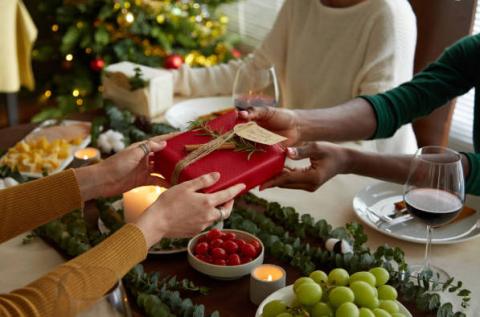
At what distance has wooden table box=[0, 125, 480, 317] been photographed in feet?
3.60

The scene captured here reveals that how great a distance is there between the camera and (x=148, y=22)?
10.3 ft

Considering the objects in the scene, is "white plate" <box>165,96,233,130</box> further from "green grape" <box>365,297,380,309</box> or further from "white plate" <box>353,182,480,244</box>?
"green grape" <box>365,297,380,309</box>

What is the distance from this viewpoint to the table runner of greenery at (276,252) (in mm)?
1059

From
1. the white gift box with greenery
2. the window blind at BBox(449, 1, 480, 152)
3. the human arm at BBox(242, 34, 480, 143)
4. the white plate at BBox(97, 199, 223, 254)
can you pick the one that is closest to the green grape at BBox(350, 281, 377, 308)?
the white plate at BBox(97, 199, 223, 254)

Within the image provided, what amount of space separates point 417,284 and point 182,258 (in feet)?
1.58

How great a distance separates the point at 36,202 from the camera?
1.17 metres

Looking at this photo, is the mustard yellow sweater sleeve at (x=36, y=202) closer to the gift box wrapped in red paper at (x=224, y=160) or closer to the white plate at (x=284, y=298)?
the gift box wrapped in red paper at (x=224, y=160)

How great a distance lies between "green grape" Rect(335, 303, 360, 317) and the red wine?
14.1 inches

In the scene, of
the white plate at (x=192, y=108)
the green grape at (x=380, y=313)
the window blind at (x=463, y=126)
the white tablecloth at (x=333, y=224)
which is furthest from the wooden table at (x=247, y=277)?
the window blind at (x=463, y=126)

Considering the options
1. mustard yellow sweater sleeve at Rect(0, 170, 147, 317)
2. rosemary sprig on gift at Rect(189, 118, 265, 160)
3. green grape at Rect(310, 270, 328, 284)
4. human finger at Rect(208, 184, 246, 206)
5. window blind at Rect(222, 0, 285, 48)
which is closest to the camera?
mustard yellow sweater sleeve at Rect(0, 170, 147, 317)

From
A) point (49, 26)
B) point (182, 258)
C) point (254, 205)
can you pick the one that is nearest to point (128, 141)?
point (254, 205)

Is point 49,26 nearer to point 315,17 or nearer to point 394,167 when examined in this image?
point 315,17

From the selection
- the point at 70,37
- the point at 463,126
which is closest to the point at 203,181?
the point at 463,126

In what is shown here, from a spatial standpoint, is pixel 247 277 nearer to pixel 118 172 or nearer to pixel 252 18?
pixel 118 172
